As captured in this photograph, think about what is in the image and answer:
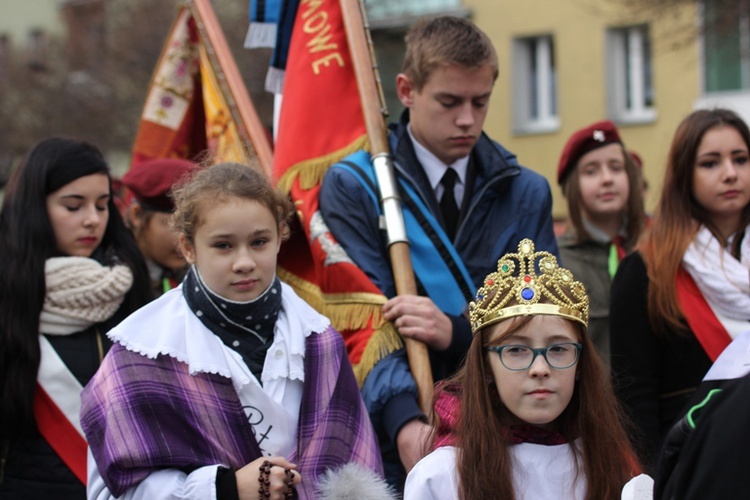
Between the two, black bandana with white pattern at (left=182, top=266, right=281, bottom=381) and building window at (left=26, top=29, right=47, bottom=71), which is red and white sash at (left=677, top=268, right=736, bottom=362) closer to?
black bandana with white pattern at (left=182, top=266, right=281, bottom=381)

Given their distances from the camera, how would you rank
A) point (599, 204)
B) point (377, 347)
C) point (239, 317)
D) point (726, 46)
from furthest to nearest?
point (726, 46) < point (599, 204) < point (377, 347) < point (239, 317)

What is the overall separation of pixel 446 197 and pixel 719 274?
1025 mm

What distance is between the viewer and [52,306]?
13.9ft

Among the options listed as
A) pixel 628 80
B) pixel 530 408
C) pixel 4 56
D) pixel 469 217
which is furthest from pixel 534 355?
pixel 4 56

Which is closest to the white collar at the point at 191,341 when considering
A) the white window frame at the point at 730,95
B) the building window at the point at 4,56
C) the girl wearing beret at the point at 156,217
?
the girl wearing beret at the point at 156,217

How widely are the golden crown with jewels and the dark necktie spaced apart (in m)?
1.04

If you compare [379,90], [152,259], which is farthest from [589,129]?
[152,259]

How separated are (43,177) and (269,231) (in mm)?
1292

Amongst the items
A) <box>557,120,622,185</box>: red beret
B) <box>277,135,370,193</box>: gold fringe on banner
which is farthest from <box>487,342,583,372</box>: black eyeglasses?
<box>557,120,622,185</box>: red beret

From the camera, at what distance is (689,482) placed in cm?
216

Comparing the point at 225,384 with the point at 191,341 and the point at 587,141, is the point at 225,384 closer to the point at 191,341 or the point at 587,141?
the point at 191,341

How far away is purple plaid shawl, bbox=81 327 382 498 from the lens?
322 centimetres

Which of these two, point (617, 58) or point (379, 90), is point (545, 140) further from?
point (379, 90)

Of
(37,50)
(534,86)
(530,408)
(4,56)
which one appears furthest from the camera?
(37,50)
